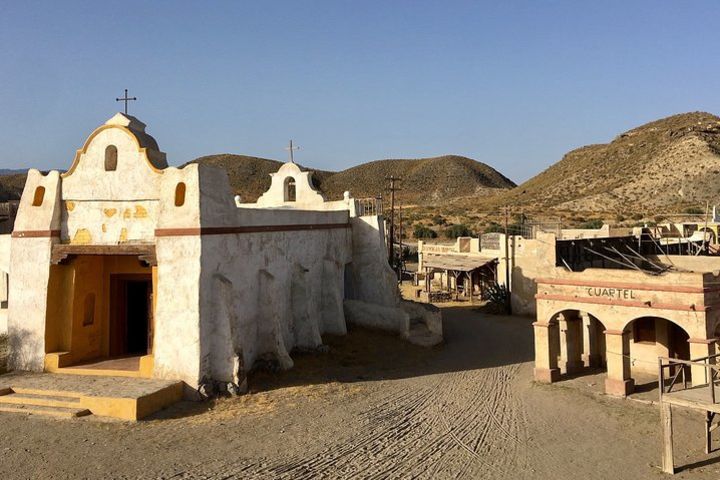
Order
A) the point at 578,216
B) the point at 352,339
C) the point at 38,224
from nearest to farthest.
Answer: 1. the point at 38,224
2. the point at 352,339
3. the point at 578,216

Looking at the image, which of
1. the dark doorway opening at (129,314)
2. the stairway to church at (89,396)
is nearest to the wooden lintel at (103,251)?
the dark doorway opening at (129,314)

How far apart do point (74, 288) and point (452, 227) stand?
48061mm

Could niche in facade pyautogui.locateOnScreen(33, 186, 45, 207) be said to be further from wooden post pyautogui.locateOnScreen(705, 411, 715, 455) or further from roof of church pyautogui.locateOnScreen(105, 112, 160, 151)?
wooden post pyautogui.locateOnScreen(705, 411, 715, 455)

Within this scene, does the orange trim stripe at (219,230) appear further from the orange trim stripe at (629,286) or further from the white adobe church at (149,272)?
the orange trim stripe at (629,286)

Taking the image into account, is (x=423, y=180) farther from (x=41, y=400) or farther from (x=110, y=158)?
(x=41, y=400)

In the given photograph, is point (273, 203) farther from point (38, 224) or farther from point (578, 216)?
point (578, 216)

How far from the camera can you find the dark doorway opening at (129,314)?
16828 mm

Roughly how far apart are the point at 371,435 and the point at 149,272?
862cm

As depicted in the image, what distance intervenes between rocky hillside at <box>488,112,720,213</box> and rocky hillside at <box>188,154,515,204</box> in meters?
19.5

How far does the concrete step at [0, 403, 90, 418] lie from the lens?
1234cm

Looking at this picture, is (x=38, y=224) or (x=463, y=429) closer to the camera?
(x=463, y=429)

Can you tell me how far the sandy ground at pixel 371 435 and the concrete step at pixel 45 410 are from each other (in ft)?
0.75

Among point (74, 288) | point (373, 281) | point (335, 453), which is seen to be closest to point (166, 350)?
point (74, 288)

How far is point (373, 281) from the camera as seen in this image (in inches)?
897
